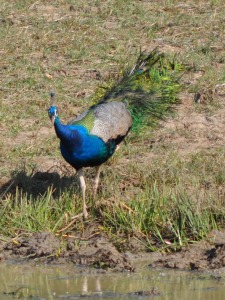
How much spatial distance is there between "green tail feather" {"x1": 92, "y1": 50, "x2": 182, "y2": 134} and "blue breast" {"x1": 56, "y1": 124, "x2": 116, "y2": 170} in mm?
862

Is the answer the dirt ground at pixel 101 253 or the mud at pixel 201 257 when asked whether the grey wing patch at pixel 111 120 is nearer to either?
the dirt ground at pixel 101 253

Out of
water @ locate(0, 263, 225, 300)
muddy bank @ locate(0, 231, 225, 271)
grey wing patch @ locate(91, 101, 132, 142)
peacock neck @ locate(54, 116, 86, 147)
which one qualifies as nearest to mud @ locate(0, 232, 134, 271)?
muddy bank @ locate(0, 231, 225, 271)

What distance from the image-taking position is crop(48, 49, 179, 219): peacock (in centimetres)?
834

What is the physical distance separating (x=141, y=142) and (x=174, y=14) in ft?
9.14

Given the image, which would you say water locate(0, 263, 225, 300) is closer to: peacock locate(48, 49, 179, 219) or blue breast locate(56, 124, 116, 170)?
peacock locate(48, 49, 179, 219)

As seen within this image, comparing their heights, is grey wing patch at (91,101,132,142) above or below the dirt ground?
above

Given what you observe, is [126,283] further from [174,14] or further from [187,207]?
[174,14]

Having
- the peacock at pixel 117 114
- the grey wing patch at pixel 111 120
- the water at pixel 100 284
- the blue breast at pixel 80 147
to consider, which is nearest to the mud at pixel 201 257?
the water at pixel 100 284

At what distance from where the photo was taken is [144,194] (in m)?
8.33

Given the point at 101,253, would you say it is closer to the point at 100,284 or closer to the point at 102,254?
the point at 102,254

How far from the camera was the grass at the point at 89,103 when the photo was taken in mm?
8062

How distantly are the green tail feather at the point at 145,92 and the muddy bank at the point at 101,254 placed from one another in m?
1.66

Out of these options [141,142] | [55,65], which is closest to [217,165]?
[141,142]

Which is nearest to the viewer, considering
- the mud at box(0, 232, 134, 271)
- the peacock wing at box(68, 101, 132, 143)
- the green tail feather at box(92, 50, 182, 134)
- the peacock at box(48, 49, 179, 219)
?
the mud at box(0, 232, 134, 271)
